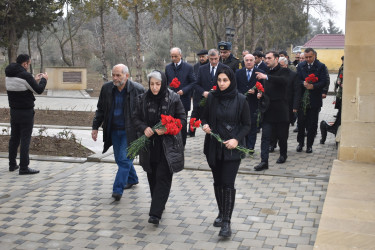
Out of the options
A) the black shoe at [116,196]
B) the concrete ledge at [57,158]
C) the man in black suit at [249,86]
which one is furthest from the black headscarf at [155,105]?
the man in black suit at [249,86]

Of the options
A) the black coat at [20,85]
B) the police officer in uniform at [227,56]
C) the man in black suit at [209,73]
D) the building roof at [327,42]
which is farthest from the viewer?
the building roof at [327,42]

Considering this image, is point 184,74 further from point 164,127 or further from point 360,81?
point 164,127

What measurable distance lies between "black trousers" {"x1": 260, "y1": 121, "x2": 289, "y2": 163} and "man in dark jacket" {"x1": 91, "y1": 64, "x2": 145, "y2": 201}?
8.28 ft

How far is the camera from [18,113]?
8.06 m

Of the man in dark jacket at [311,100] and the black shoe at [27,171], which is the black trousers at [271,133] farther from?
the black shoe at [27,171]

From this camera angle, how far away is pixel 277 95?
8648 mm

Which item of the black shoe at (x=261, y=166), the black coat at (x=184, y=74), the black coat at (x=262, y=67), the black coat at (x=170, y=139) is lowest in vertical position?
the black shoe at (x=261, y=166)

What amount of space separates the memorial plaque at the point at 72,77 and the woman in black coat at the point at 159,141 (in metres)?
23.4

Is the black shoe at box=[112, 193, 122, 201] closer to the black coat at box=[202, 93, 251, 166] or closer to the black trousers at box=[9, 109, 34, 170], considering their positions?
the black coat at box=[202, 93, 251, 166]

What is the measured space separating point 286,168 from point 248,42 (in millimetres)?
40085

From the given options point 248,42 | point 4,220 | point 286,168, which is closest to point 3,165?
point 4,220

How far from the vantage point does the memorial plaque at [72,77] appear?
92.9 feet

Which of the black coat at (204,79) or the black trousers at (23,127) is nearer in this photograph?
the black trousers at (23,127)

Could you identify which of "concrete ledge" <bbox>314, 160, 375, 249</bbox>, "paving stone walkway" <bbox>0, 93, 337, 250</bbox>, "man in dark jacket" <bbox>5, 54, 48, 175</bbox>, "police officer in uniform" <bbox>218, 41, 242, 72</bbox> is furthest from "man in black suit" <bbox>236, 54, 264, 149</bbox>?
"man in dark jacket" <bbox>5, 54, 48, 175</bbox>
